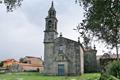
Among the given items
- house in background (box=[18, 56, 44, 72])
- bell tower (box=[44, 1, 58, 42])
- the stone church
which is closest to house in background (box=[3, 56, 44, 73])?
house in background (box=[18, 56, 44, 72])

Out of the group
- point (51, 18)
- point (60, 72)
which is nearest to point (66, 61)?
point (60, 72)

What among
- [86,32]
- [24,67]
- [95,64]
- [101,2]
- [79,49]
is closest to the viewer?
[101,2]

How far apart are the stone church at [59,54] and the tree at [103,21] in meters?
38.6

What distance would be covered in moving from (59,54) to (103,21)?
4134 centimetres

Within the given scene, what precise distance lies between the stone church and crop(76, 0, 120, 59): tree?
38644mm

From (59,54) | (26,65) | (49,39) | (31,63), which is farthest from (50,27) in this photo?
(31,63)

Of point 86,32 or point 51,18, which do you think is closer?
point 86,32

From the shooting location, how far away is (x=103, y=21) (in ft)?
39.0

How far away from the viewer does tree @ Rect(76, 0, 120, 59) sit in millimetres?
11336

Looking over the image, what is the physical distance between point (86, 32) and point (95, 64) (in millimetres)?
47660

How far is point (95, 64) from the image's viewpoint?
59.6 m

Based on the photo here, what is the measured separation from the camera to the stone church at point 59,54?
52250mm

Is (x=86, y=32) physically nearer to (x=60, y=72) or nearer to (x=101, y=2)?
(x=101, y=2)

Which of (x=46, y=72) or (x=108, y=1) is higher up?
(x=108, y=1)
